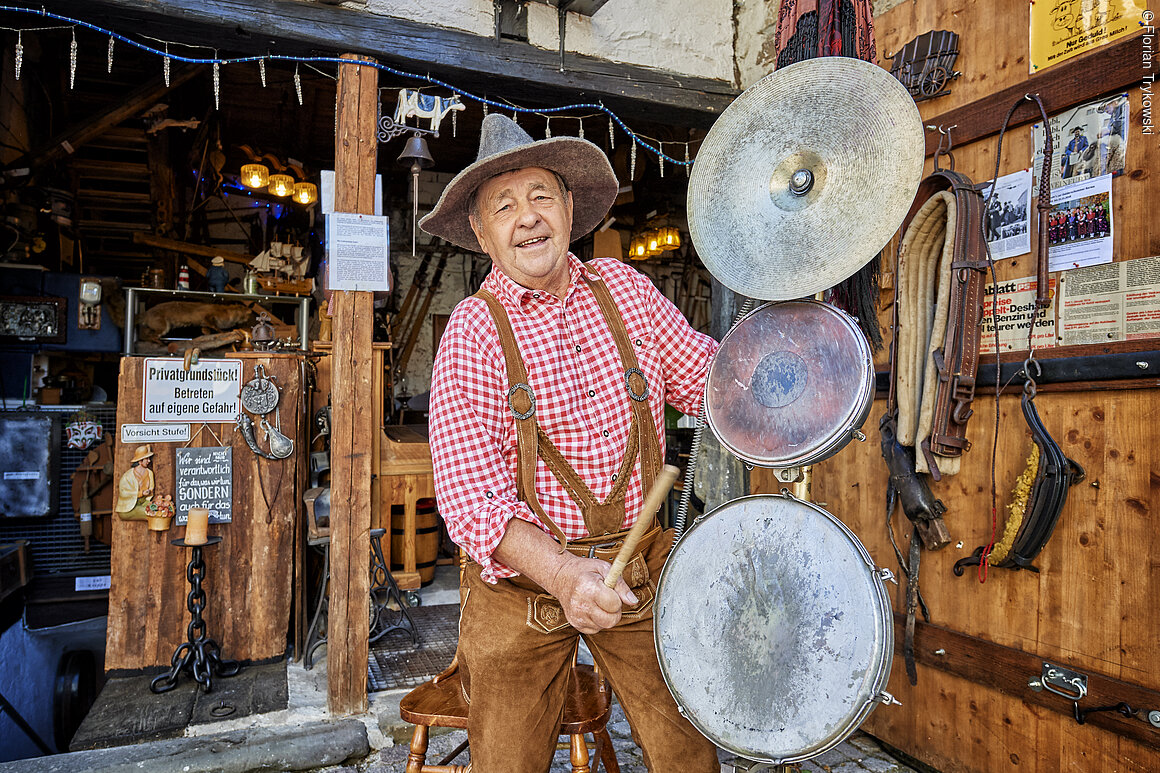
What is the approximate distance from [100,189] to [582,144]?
359 inches

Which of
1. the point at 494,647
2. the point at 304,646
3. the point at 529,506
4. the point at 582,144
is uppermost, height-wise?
the point at 582,144

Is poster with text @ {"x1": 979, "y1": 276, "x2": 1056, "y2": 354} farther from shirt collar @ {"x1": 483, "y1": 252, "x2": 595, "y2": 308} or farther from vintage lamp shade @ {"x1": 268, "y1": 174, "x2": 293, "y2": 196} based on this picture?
vintage lamp shade @ {"x1": 268, "y1": 174, "x2": 293, "y2": 196}

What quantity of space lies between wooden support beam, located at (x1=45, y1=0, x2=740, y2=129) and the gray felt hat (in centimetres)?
175

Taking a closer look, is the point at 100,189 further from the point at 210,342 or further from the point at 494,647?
the point at 494,647

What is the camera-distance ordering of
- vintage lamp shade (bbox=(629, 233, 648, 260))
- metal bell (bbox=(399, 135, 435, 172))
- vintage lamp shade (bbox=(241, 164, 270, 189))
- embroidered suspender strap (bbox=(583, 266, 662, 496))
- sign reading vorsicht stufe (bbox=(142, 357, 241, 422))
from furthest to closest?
vintage lamp shade (bbox=(629, 233, 648, 260)), vintage lamp shade (bbox=(241, 164, 270, 189)), metal bell (bbox=(399, 135, 435, 172)), sign reading vorsicht stufe (bbox=(142, 357, 241, 422)), embroidered suspender strap (bbox=(583, 266, 662, 496))

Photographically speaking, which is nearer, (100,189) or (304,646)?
(304,646)

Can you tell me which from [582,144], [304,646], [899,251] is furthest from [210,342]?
[899,251]

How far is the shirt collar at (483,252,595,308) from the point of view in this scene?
192cm

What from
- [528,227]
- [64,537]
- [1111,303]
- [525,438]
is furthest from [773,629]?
[64,537]

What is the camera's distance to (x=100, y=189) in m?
8.59

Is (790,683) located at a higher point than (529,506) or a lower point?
lower

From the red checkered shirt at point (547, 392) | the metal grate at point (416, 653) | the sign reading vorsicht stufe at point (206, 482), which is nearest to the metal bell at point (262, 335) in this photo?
the sign reading vorsicht stufe at point (206, 482)

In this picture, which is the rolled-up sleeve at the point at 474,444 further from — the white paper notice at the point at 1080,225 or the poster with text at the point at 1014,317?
the white paper notice at the point at 1080,225

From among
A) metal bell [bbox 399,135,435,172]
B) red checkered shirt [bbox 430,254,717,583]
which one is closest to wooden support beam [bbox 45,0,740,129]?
metal bell [bbox 399,135,435,172]
